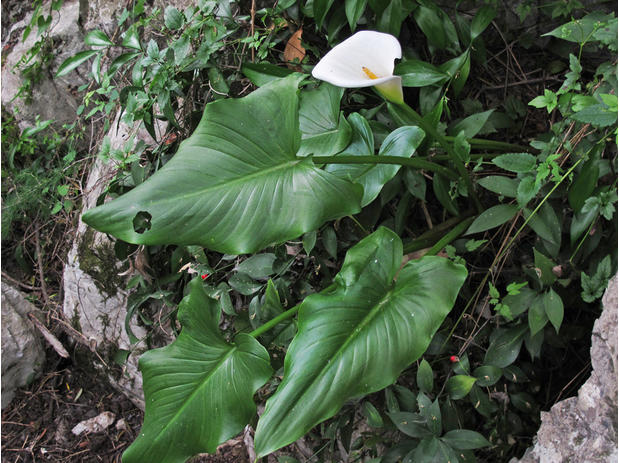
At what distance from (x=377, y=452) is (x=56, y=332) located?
1.36 meters

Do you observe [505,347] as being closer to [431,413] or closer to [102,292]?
[431,413]

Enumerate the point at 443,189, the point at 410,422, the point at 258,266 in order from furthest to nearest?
the point at 258,266, the point at 443,189, the point at 410,422

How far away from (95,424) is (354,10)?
157 cm

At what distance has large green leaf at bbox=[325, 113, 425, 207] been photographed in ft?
3.76

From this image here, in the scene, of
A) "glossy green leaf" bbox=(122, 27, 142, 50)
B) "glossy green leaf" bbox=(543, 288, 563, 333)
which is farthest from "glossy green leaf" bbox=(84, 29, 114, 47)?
"glossy green leaf" bbox=(543, 288, 563, 333)

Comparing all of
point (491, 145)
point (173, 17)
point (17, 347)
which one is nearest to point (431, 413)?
point (491, 145)

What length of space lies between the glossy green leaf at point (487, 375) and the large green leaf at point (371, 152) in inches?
17.9

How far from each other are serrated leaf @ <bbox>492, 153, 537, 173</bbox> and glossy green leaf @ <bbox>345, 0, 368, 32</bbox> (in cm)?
50

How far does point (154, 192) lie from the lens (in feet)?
2.92

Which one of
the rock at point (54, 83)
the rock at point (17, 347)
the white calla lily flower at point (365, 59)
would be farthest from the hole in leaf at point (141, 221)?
the rock at point (54, 83)

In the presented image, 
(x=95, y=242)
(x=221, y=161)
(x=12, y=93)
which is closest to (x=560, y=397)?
(x=221, y=161)

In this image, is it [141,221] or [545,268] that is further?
[545,268]

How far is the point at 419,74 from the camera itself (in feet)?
4.32

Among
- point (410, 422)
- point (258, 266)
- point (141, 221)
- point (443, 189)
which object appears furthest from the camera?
point (258, 266)
